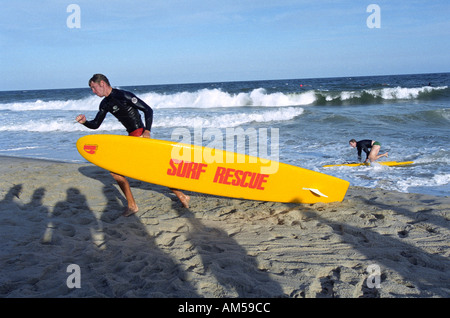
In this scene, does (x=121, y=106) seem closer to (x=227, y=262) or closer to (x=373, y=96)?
(x=227, y=262)

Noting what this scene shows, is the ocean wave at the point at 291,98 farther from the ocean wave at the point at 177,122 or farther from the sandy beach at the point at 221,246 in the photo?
the sandy beach at the point at 221,246

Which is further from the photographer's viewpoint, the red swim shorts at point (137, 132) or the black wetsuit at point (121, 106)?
the red swim shorts at point (137, 132)

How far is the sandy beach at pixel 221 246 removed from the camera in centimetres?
238

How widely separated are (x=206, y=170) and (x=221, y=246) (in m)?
1.25

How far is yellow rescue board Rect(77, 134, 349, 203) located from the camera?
4.09 meters

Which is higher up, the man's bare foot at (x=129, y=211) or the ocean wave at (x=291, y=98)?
the ocean wave at (x=291, y=98)

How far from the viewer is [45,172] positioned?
5.91 metres

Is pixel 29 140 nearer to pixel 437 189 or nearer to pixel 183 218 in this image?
pixel 183 218

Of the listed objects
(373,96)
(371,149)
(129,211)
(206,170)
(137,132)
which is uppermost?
(373,96)

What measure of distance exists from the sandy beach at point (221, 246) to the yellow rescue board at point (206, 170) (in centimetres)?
20

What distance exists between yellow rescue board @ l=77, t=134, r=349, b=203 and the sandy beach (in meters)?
0.20

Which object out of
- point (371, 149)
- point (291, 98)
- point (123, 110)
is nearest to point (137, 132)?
point (123, 110)

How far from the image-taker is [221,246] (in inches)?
123

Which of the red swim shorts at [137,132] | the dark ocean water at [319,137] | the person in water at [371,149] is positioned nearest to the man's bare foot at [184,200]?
the red swim shorts at [137,132]
